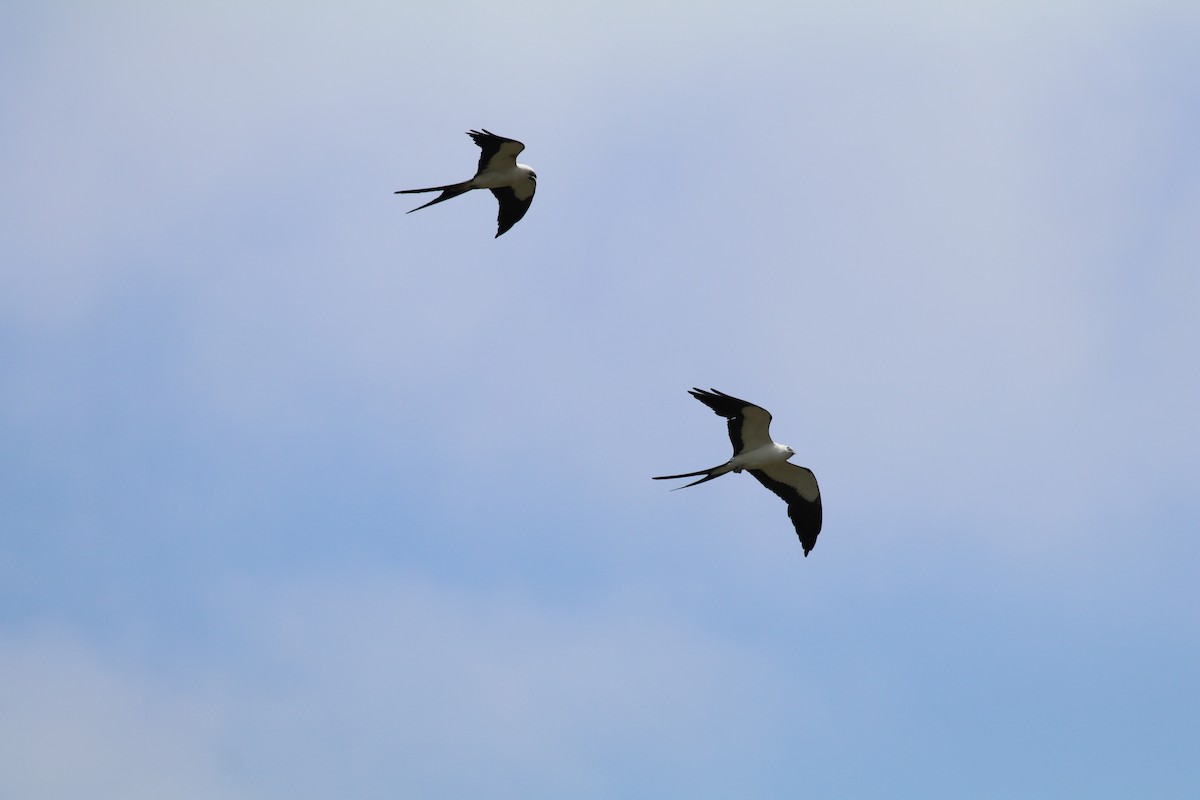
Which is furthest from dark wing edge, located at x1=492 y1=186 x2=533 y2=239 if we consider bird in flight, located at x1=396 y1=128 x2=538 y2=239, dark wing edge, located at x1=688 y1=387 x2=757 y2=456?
dark wing edge, located at x1=688 y1=387 x2=757 y2=456

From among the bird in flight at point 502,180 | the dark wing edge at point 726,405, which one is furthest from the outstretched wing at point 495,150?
the dark wing edge at point 726,405

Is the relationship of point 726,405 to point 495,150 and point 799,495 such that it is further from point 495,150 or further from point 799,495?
point 495,150

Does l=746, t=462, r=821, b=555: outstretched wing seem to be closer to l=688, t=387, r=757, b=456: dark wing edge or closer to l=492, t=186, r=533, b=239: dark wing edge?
l=688, t=387, r=757, b=456: dark wing edge

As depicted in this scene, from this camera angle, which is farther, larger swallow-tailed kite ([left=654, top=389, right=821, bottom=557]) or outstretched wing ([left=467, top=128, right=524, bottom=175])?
outstretched wing ([left=467, top=128, right=524, bottom=175])

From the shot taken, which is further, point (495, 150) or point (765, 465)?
point (495, 150)

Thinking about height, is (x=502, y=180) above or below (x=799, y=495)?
above

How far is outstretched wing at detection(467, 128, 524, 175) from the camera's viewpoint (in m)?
22.2

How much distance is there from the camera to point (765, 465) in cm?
2011

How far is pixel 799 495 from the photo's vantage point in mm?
20531

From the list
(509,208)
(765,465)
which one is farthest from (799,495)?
(509,208)

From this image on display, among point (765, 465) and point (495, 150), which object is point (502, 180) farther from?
point (765, 465)

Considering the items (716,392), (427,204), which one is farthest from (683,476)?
(427,204)

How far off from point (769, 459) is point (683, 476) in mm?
1204

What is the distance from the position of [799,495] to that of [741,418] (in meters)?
1.60
